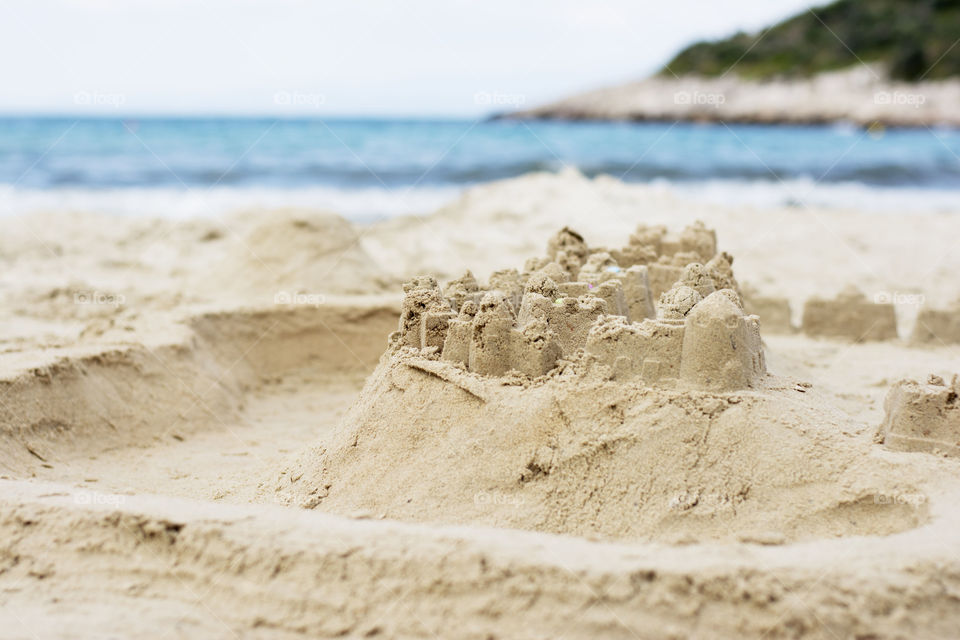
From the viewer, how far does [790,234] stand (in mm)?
9609

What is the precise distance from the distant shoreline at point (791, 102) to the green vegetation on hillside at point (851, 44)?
0.89 meters

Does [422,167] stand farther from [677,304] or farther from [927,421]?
[927,421]

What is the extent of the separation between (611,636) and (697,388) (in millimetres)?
1172

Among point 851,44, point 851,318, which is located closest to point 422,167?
point 851,318

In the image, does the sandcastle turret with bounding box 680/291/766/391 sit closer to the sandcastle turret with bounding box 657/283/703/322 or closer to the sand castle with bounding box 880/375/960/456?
the sandcastle turret with bounding box 657/283/703/322

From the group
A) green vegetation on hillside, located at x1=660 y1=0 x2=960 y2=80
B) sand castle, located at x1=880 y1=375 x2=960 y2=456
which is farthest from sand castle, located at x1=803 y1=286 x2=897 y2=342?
green vegetation on hillside, located at x1=660 y1=0 x2=960 y2=80

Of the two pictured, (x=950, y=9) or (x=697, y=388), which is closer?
(x=697, y=388)

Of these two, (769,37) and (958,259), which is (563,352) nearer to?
(958,259)

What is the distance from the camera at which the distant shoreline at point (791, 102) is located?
28.8 metres

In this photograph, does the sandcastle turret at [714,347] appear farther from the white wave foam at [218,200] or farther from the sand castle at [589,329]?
the white wave foam at [218,200]

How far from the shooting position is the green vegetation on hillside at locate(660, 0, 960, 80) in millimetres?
30891

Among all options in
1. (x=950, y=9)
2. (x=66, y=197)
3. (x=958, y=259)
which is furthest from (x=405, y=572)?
(x=950, y=9)

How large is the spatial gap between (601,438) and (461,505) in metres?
0.57

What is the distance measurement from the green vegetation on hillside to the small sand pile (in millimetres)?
29157
